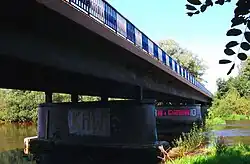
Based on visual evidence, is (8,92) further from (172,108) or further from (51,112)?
(51,112)

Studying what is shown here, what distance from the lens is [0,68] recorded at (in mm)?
11891

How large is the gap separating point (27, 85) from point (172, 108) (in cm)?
2382

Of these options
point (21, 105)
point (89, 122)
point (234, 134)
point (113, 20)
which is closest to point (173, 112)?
point (234, 134)

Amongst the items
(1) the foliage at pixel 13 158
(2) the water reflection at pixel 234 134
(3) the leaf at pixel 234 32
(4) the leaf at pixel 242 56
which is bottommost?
(1) the foliage at pixel 13 158

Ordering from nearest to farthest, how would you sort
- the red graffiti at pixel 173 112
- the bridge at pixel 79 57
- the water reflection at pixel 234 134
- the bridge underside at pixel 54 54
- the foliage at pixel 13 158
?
the bridge underside at pixel 54 54 → the bridge at pixel 79 57 → the foliage at pixel 13 158 → the water reflection at pixel 234 134 → the red graffiti at pixel 173 112

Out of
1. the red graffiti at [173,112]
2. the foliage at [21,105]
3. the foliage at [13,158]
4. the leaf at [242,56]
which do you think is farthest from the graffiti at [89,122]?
the foliage at [21,105]

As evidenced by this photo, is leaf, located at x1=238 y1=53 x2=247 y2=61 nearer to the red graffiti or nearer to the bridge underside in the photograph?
the bridge underside

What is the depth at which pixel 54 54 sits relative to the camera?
33.1 feet

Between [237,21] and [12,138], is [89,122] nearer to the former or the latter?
[237,21]

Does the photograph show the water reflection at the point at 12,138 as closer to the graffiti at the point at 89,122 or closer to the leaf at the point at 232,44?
the graffiti at the point at 89,122

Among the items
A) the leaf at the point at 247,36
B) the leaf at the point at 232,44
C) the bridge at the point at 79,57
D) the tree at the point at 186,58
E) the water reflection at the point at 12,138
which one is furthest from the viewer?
the tree at the point at 186,58

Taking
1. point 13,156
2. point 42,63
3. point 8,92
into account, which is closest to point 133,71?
point 42,63

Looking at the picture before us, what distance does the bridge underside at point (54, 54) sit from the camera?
8.40 m

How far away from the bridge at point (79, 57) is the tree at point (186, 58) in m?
54.4
